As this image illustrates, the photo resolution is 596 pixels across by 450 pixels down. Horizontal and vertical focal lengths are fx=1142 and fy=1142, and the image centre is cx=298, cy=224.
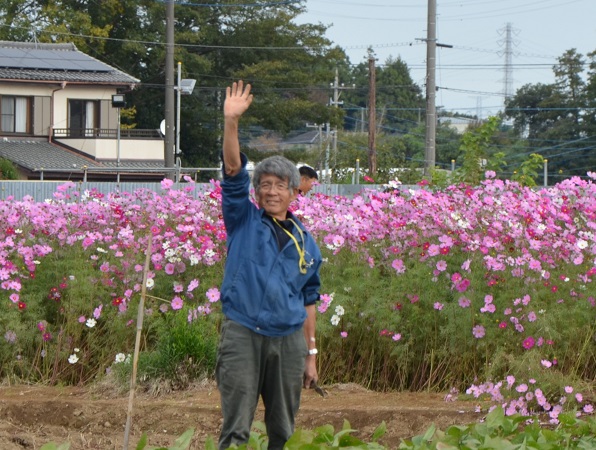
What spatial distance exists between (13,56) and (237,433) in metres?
34.0

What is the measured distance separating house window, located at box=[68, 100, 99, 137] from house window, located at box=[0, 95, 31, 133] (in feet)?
4.62

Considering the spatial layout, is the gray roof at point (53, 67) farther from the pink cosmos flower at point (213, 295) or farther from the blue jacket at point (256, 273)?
the blue jacket at point (256, 273)

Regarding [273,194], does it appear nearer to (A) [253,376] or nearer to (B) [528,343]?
(A) [253,376]

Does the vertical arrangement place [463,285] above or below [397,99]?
below

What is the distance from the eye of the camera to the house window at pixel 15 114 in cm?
3619

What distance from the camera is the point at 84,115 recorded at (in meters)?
37.4

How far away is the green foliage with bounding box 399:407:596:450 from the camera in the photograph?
15.6 feet

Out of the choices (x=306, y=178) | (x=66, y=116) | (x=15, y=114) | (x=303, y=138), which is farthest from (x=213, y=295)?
(x=303, y=138)

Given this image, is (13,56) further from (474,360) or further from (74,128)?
(474,360)

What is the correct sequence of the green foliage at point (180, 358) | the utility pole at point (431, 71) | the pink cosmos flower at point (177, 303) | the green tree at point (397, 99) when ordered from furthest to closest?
1. the green tree at point (397, 99)
2. the utility pole at point (431, 71)
3. the pink cosmos flower at point (177, 303)
4. the green foliage at point (180, 358)

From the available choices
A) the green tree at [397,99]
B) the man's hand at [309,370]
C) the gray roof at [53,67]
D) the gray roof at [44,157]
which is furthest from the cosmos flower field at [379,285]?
the green tree at [397,99]

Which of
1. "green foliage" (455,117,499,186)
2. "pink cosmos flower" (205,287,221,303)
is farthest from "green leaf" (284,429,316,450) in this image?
"green foliage" (455,117,499,186)

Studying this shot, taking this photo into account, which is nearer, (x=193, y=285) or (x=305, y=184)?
(x=193, y=285)

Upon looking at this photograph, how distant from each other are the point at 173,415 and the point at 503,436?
2.72 meters
